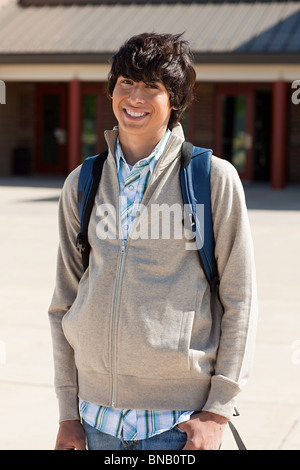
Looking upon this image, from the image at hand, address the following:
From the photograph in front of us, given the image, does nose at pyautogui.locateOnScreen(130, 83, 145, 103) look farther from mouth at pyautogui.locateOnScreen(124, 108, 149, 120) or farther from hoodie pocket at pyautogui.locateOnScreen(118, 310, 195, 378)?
hoodie pocket at pyautogui.locateOnScreen(118, 310, 195, 378)

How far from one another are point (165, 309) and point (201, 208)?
306 millimetres

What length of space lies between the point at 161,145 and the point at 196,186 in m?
0.20

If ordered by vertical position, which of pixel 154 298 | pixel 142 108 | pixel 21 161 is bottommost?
pixel 154 298

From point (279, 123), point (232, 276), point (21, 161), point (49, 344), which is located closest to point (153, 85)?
point (232, 276)

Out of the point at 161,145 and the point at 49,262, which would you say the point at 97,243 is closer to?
the point at 161,145

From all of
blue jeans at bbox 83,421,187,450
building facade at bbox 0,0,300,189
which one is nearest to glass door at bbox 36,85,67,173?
building facade at bbox 0,0,300,189

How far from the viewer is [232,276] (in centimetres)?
233

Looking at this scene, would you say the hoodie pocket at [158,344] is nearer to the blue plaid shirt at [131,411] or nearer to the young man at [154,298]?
the young man at [154,298]

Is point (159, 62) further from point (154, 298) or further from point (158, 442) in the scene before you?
point (158, 442)

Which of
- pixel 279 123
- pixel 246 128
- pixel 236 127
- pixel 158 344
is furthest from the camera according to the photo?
pixel 236 127

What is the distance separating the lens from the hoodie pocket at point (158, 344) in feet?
7.42

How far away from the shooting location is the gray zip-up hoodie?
227cm

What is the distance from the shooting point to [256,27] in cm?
2250

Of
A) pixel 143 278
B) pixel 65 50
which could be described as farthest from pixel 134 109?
pixel 65 50
